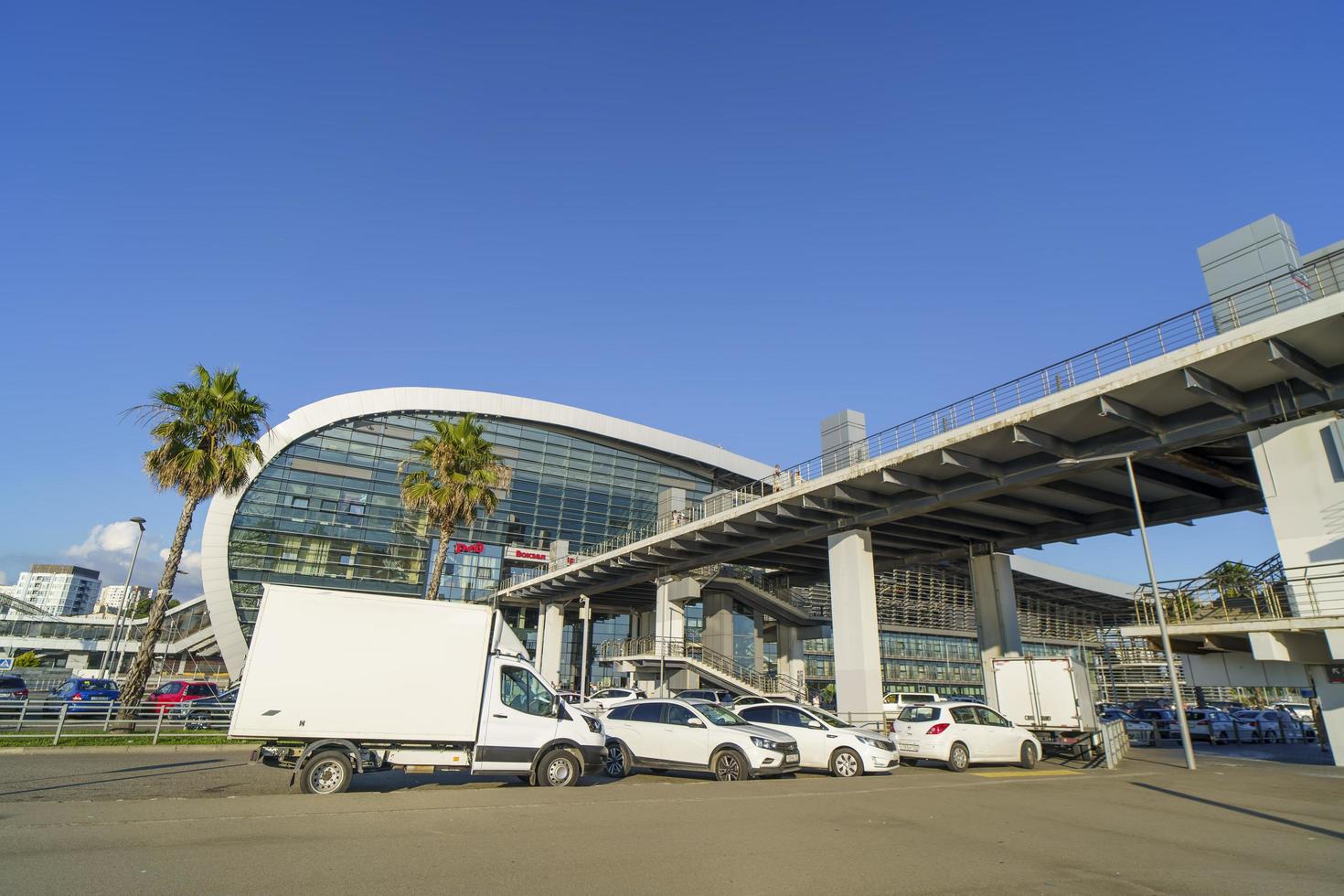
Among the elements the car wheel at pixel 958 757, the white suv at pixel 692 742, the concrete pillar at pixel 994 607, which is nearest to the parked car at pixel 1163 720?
the concrete pillar at pixel 994 607

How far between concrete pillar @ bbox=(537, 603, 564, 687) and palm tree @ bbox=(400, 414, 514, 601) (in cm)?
2187

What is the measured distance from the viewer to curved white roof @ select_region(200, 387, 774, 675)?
46.2 metres

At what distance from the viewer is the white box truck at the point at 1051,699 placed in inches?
744

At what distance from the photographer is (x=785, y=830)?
8.38 m

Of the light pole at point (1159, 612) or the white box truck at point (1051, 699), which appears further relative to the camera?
the white box truck at point (1051, 699)

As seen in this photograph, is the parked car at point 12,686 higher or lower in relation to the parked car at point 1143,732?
higher

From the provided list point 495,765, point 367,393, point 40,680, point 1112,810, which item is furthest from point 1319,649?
point 40,680

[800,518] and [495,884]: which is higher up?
[800,518]

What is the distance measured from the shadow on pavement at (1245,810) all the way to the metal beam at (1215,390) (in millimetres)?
8648

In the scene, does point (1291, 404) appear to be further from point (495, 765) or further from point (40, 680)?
point (40, 680)

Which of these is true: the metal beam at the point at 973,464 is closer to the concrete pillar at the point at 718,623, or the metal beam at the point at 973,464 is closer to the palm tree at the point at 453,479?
the palm tree at the point at 453,479

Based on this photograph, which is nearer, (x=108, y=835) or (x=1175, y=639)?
(x=108, y=835)

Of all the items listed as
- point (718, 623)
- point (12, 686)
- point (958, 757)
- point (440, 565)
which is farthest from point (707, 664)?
point (12, 686)

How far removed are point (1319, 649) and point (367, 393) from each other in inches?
2074
